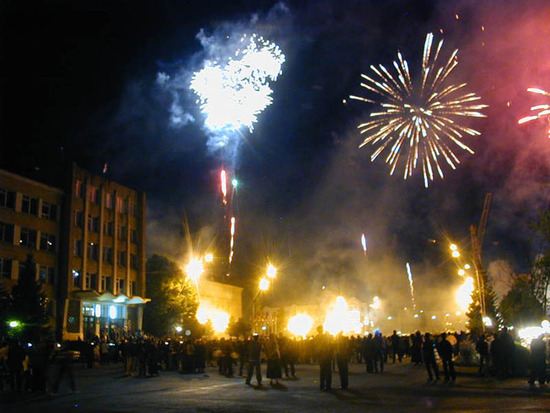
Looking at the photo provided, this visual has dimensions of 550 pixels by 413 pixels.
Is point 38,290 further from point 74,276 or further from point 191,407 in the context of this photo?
point 191,407

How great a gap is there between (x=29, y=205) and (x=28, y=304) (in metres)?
10.2

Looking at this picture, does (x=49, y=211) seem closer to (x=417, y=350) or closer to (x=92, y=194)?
(x=92, y=194)

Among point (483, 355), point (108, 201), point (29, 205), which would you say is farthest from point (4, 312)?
point (483, 355)

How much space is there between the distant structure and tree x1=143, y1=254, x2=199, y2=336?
1.44 metres

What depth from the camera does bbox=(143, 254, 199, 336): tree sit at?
5569 cm

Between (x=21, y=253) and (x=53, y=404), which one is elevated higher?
(x=21, y=253)

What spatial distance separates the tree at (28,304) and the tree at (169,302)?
17590mm

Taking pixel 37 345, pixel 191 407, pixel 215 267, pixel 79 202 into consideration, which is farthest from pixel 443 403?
pixel 215 267

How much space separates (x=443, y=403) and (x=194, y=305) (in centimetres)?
4633

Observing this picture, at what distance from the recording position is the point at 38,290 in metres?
38.6

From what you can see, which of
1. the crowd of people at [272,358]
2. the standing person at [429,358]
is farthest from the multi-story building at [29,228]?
the standing person at [429,358]

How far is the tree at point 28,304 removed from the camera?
36844 mm

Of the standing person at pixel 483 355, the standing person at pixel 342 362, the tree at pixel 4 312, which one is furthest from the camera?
the tree at pixel 4 312

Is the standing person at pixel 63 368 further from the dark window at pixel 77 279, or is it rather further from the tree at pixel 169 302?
the tree at pixel 169 302
